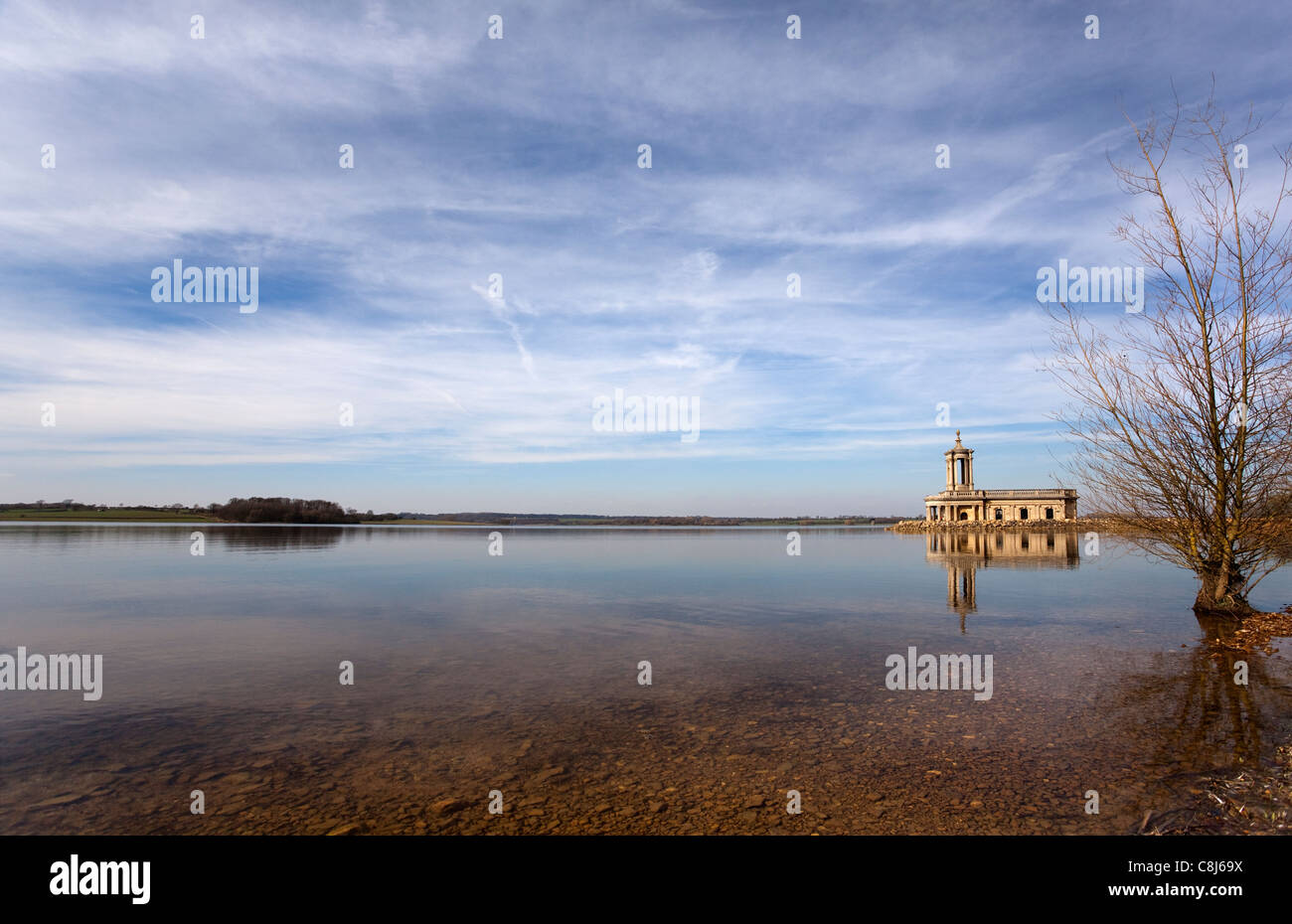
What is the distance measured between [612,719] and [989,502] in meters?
125

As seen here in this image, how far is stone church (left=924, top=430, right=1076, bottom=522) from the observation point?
383 ft

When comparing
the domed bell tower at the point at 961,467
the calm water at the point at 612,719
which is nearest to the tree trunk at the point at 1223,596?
the calm water at the point at 612,719

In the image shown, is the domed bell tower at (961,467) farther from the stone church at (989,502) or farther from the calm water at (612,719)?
the calm water at (612,719)

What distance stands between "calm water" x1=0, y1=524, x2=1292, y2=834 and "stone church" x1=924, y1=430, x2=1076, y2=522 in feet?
329

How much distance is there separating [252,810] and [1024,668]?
543 inches

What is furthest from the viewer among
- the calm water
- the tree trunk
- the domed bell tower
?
the domed bell tower

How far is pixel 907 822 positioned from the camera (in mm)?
6734

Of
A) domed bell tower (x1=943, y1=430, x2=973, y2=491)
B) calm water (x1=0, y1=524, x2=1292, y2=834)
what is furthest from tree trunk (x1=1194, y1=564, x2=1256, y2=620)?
domed bell tower (x1=943, y1=430, x2=973, y2=491)

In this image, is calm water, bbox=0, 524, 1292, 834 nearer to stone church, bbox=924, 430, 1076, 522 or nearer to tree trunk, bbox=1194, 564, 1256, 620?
tree trunk, bbox=1194, 564, 1256, 620

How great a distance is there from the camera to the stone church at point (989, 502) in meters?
117

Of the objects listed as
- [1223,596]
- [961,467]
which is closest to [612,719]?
[1223,596]
